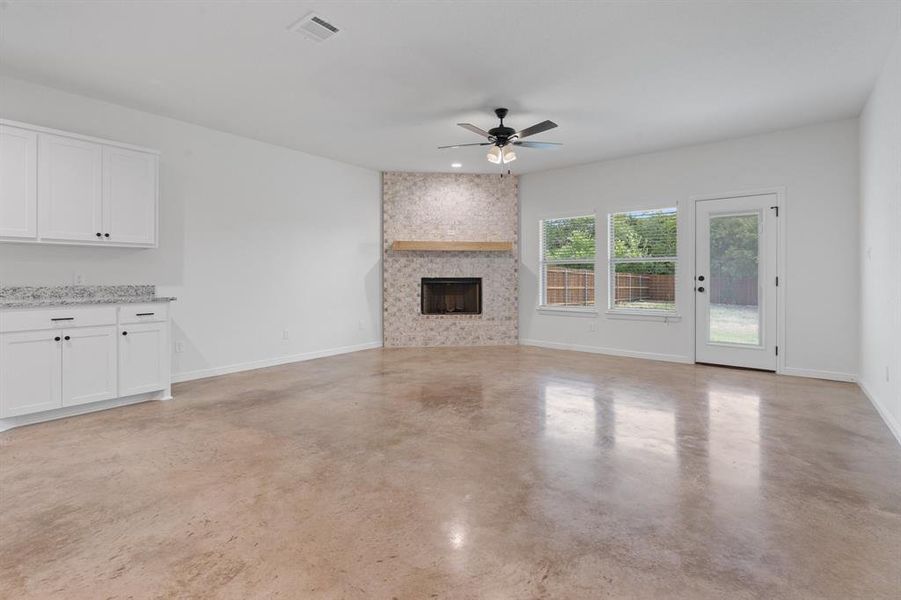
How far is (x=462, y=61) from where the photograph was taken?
355 centimetres

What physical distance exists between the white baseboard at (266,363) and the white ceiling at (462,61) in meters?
2.75

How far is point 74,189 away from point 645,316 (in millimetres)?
6481

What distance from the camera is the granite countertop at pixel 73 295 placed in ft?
11.6

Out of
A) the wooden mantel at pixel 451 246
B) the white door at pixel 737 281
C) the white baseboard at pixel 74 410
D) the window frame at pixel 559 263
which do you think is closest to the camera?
the white baseboard at pixel 74 410

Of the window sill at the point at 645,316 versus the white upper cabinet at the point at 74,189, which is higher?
the white upper cabinet at the point at 74,189

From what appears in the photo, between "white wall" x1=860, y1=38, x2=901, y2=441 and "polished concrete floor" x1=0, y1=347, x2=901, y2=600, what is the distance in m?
0.35

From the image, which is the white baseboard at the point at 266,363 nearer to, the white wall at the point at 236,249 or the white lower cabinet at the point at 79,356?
the white wall at the point at 236,249

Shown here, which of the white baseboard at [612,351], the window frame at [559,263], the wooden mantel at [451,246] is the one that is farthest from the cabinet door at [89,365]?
the window frame at [559,263]

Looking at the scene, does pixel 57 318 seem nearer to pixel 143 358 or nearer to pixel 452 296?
pixel 143 358

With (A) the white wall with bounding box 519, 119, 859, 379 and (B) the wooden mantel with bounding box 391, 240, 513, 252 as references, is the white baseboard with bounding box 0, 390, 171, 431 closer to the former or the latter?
(B) the wooden mantel with bounding box 391, 240, 513, 252

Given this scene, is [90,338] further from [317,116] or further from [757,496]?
[757,496]

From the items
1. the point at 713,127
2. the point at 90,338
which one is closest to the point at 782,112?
the point at 713,127

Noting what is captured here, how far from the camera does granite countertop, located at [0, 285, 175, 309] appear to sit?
352 cm

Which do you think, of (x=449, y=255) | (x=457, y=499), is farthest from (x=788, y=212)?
(x=457, y=499)
